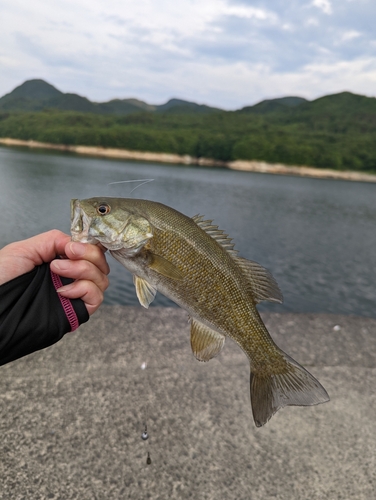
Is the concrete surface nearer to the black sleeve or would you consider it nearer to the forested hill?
the black sleeve

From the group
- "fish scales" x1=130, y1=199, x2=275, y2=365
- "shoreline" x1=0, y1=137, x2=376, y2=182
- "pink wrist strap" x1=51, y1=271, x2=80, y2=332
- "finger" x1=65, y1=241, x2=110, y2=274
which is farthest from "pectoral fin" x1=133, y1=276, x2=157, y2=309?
"shoreline" x1=0, y1=137, x2=376, y2=182

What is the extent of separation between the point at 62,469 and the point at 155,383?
1.39m

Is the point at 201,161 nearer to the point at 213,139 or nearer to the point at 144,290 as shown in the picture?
the point at 213,139

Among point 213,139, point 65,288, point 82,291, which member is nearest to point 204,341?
point 82,291

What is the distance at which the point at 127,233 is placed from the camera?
2.04 m

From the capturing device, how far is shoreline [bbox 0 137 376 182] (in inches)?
3238

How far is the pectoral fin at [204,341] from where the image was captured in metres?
2.19

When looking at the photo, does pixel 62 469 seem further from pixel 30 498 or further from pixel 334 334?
pixel 334 334

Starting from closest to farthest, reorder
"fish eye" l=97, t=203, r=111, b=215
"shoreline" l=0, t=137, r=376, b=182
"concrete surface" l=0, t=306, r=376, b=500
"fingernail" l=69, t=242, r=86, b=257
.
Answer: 1. "fish eye" l=97, t=203, r=111, b=215
2. "fingernail" l=69, t=242, r=86, b=257
3. "concrete surface" l=0, t=306, r=376, b=500
4. "shoreline" l=0, t=137, r=376, b=182

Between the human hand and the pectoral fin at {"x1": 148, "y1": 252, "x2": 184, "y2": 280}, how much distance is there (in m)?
Result: 0.39

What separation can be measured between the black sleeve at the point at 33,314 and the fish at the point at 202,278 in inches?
18.1

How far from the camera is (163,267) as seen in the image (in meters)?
2.09

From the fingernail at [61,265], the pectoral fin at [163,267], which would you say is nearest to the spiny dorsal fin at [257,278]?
the pectoral fin at [163,267]

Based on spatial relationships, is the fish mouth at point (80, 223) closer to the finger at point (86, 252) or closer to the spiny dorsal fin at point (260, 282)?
the finger at point (86, 252)
